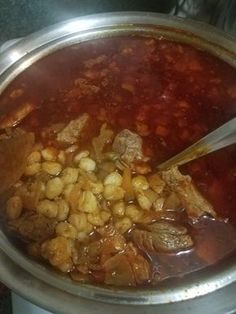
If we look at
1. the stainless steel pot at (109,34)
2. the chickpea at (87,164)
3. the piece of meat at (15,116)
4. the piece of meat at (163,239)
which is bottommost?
the piece of meat at (163,239)

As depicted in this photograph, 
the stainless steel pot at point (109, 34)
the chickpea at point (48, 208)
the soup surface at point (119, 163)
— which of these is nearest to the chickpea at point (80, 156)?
the soup surface at point (119, 163)

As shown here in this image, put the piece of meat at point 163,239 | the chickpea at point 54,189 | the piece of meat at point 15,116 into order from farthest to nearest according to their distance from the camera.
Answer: the piece of meat at point 15,116
the chickpea at point 54,189
the piece of meat at point 163,239

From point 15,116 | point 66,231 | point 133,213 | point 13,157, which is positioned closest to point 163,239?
point 133,213

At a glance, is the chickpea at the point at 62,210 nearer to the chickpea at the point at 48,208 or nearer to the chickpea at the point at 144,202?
the chickpea at the point at 48,208

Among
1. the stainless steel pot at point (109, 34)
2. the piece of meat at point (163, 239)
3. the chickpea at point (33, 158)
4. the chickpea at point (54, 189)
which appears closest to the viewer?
the piece of meat at point (163, 239)

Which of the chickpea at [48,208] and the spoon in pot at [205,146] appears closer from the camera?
the chickpea at [48,208]

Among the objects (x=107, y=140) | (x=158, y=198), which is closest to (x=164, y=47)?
(x=107, y=140)

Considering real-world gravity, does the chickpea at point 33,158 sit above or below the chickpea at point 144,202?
above

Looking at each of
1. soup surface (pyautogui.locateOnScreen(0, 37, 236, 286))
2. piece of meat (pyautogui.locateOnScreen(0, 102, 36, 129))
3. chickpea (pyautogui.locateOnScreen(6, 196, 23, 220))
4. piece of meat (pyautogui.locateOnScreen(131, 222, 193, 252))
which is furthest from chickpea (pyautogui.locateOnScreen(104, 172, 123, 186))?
piece of meat (pyautogui.locateOnScreen(0, 102, 36, 129))
